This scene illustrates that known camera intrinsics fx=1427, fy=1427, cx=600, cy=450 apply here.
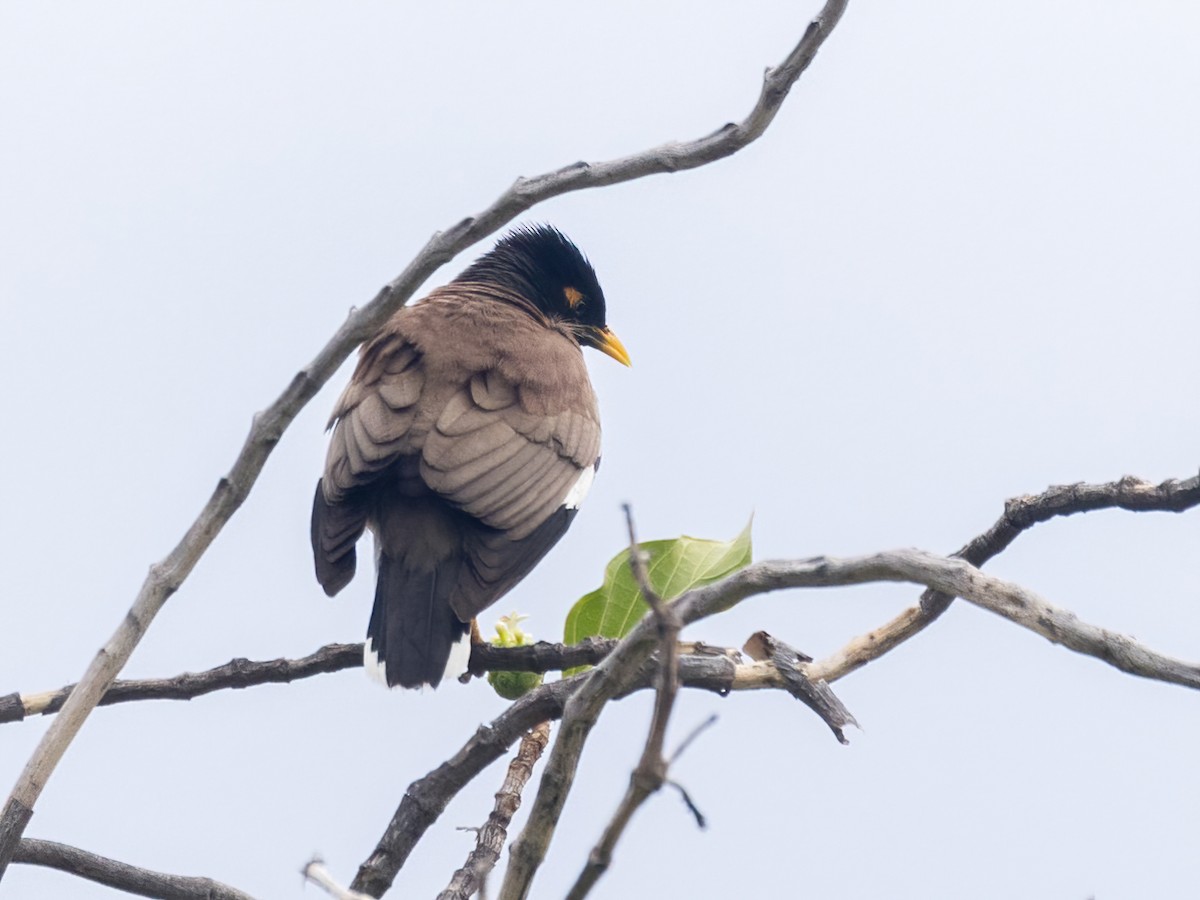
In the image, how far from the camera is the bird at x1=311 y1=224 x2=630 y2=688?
390cm

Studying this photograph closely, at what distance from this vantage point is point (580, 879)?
→ 4.75ft

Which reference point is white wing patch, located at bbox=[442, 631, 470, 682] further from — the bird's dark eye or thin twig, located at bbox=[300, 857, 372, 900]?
the bird's dark eye

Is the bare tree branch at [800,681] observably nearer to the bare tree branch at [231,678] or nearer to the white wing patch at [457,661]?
the bare tree branch at [231,678]

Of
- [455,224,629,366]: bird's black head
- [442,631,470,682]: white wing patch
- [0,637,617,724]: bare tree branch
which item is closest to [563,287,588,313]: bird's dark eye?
[455,224,629,366]: bird's black head

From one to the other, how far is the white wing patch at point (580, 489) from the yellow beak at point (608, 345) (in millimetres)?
1390

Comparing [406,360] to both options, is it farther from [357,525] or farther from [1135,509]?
[1135,509]

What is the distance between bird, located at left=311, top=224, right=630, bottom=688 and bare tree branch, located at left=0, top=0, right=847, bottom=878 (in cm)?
152

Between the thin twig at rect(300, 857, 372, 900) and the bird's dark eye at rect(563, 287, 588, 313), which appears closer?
the thin twig at rect(300, 857, 372, 900)

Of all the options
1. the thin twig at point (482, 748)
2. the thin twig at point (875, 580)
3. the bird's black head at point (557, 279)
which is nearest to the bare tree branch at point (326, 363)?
the thin twig at point (875, 580)

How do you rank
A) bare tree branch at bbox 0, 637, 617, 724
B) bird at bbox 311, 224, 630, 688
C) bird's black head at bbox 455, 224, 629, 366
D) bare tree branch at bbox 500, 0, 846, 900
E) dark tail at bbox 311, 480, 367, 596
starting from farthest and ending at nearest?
bird's black head at bbox 455, 224, 629, 366, dark tail at bbox 311, 480, 367, 596, bird at bbox 311, 224, 630, 688, bare tree branch at bbox 0, 637, 617, 724, bare tree branch at bbox 500, 0, 846, 900

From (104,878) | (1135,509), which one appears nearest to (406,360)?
(104,878)

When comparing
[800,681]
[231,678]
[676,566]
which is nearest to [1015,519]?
[800,681]

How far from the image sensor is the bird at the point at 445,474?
3.90 metres

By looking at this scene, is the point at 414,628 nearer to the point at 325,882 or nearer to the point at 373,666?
the point at 373,666
